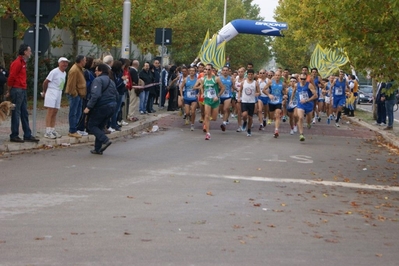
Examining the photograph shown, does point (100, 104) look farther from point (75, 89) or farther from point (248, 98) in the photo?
point (248, 98)

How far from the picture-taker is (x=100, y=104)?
Answer: 15.8 m

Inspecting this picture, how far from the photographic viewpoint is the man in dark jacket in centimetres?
1558

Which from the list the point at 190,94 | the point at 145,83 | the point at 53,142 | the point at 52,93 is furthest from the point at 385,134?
the point at 53,142

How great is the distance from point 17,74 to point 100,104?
1.72 m

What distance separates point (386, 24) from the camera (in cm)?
1530

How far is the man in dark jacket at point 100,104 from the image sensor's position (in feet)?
51.1

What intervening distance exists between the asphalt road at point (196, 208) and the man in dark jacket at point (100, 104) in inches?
12.7

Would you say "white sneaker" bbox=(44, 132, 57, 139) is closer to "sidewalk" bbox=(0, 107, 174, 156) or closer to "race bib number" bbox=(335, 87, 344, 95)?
"sidewalk" bbox=(0, 107, 174, 156)

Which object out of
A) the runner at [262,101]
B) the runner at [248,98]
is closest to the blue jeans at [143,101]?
the runner at [262,101]

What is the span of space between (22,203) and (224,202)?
2.46 meters

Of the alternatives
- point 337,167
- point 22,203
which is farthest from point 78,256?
point 337,167

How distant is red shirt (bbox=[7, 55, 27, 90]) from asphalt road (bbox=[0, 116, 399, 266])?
153 cm

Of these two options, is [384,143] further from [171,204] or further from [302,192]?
[171,204]

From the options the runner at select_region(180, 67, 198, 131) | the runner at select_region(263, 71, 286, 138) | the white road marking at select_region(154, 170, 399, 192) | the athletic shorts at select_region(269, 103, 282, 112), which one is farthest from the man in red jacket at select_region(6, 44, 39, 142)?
the athletic shorts at select_region(269, 103, 282, 112)
